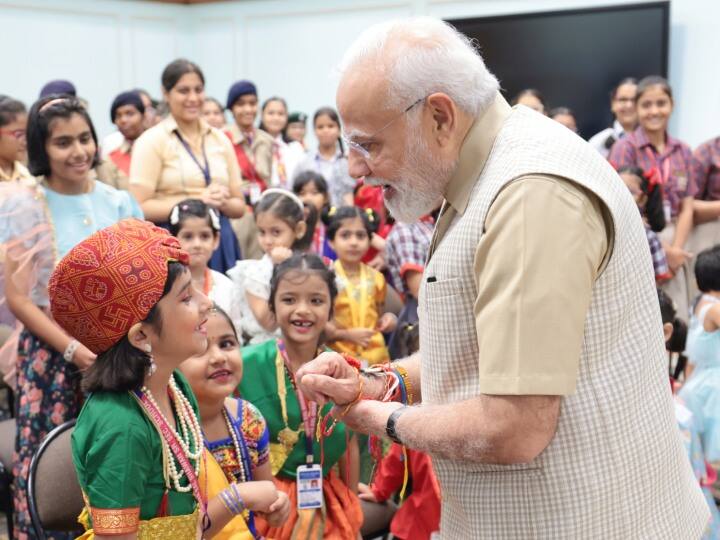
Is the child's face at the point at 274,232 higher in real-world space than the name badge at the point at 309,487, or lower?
higher

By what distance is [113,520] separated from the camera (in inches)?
63.8

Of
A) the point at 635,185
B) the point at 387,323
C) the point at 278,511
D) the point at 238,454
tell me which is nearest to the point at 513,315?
the point at 278,511

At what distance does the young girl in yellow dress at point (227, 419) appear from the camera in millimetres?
2105

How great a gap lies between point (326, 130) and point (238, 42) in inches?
159

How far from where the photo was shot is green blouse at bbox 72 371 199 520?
1633mm

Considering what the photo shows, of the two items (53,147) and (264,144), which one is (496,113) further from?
(264,144)

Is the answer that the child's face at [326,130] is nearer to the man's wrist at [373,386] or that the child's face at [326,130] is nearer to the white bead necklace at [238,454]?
the white bead necklace at [238,454]

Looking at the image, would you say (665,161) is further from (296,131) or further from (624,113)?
(296,131)

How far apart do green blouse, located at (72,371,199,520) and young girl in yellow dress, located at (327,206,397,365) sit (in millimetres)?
1631

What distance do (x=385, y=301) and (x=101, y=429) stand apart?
7.61ft

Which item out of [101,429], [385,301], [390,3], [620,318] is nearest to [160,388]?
[101,429]

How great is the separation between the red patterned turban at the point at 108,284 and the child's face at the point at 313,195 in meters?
3.17

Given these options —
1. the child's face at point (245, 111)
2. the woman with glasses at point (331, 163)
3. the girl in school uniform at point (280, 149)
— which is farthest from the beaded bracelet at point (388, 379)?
the child's face at point (245, 111)

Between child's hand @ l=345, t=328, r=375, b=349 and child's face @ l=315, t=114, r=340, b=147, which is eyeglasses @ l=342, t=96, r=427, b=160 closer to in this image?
child's hand @ l=345, t=328, r=375, b=349
